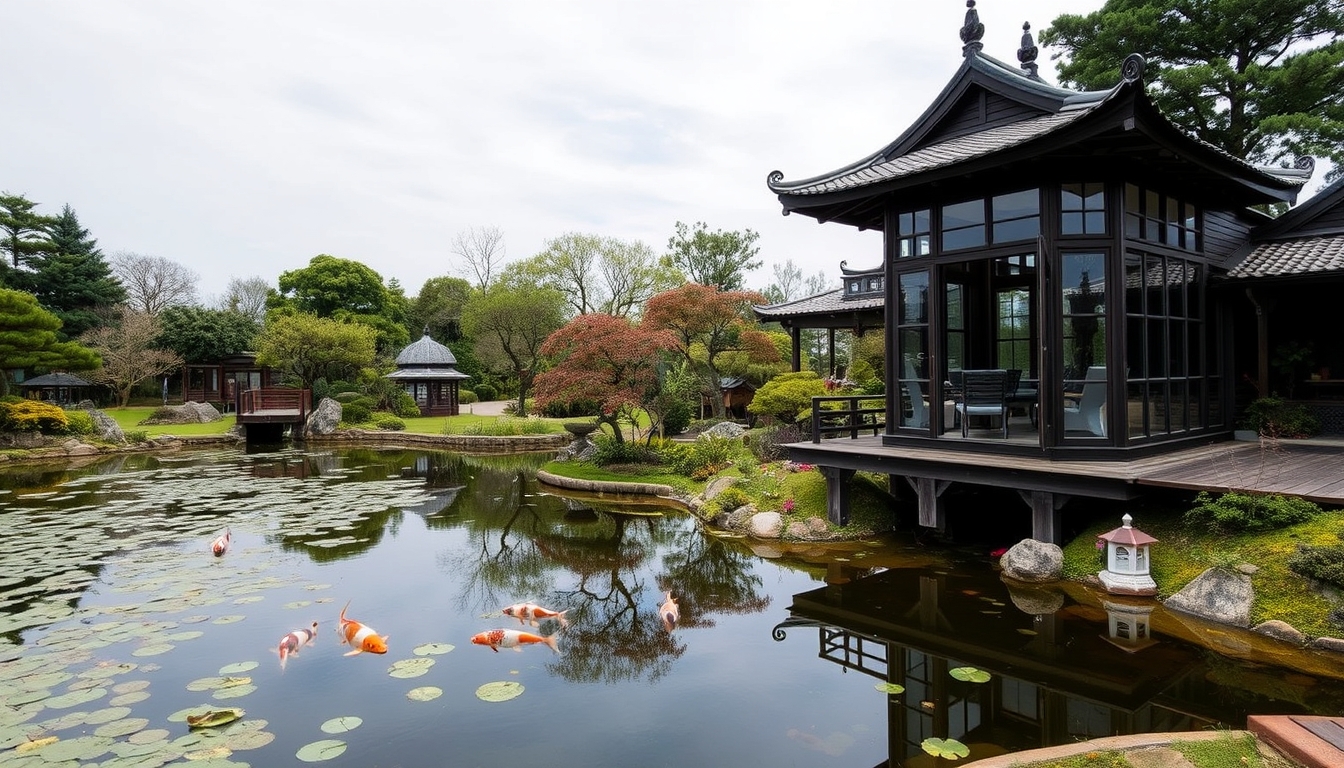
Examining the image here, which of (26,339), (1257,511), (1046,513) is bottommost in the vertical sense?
(1046,513)

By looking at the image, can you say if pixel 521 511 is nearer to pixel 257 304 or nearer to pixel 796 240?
pixel 796 240

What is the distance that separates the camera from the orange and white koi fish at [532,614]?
5.20m

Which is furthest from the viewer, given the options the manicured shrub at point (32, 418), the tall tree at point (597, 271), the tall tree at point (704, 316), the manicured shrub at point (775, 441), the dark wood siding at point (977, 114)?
the tall tree at point (597, 271)

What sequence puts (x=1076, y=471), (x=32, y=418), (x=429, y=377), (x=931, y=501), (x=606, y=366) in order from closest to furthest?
(x=1076, y=471)
(x=931, y=501)
(x=606, y=366)
(x=32, y=418)
(x=429, y=377)

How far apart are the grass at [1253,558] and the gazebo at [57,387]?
3167 cm

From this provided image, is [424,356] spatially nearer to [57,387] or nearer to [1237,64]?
[57,387]

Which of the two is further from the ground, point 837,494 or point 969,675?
point 837,494

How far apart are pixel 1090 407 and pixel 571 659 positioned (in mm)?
5126

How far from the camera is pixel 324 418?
69.7ft

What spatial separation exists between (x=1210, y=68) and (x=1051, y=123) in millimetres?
10076

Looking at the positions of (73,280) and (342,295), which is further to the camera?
(342,295)

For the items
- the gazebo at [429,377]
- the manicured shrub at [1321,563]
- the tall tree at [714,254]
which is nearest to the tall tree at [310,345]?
the gazebo at [429,377]

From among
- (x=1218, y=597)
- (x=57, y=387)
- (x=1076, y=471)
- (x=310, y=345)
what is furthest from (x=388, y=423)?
(x=1218, y=597)

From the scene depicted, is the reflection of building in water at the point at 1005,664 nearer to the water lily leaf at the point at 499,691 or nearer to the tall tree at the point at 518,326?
the water lily leaf at the point at 499,691
